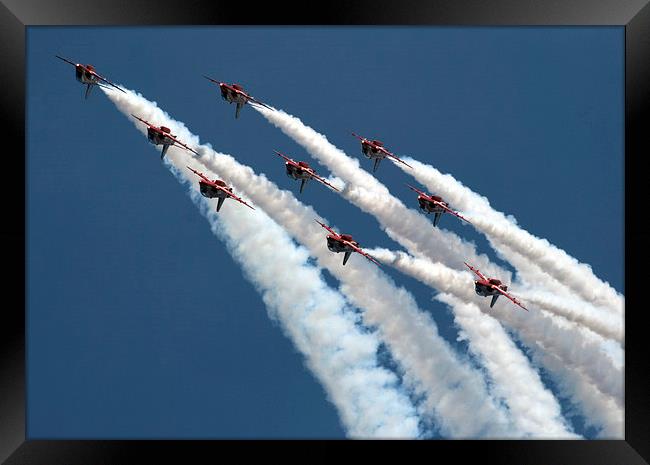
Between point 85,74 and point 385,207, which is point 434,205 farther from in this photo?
point 85,74

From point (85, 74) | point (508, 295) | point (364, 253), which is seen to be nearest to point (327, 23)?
point (364, 253)

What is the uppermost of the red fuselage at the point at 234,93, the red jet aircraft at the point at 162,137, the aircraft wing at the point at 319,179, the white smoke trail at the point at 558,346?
the red fuselage at the point at 234,93

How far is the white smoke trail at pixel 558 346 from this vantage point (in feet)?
238

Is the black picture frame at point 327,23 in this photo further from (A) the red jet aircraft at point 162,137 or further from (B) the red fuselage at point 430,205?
(B) the red fuselage at point 430,205

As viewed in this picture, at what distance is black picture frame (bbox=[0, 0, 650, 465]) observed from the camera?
2110 inches

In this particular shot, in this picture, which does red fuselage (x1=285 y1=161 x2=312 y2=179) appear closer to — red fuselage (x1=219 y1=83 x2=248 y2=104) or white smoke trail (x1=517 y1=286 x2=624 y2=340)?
red fuselage (x1=219 y1=83 x2=248 y2=104)

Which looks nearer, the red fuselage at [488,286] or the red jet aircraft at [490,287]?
the red jet aircraft at [490,287]

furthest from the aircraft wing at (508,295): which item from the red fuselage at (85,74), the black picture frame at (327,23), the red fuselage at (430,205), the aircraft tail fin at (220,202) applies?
the red fuselage at (85,74)

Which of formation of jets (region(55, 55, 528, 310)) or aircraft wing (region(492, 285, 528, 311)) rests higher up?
formation of jets (region(55, 55, 528, 310))

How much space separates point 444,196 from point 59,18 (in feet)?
113

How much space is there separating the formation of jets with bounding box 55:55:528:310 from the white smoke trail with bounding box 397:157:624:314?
128 centimetres

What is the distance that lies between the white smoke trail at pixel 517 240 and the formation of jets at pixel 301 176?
1.28 metres

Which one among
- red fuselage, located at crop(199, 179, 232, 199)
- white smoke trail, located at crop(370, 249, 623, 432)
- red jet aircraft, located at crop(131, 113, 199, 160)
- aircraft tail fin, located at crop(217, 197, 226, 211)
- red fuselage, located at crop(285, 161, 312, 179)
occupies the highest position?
red jet aircraft, located at crop(131, 113, 199, 160)

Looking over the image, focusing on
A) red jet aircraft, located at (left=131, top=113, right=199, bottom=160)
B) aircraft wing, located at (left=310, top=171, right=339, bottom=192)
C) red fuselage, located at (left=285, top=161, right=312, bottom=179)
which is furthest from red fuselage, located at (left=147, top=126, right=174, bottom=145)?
aircraft wing, located at (left=310, top=171, right=339, bottom=192)
